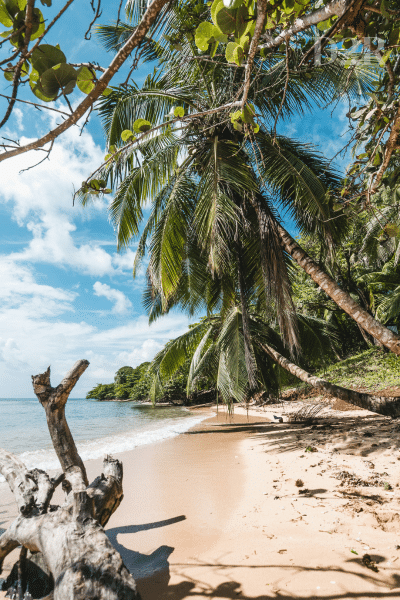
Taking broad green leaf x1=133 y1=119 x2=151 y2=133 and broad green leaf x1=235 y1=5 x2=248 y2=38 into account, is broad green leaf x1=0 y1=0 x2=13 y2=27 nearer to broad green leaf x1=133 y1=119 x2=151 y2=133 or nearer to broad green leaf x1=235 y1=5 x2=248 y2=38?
broad green leaf x1=133 y1=119 x2=151 y2=133

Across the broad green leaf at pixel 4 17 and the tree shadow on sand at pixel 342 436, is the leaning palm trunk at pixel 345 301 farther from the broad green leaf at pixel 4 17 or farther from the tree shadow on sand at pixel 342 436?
the broad green leaf at pixel 4 17

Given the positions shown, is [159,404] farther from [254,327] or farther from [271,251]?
[271,251]

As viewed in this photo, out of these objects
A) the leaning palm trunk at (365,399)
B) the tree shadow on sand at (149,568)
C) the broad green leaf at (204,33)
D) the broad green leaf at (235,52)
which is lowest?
the tree shadow on sand at (149,568)

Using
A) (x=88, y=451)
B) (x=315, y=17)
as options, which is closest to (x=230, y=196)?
(x=315, y=17)

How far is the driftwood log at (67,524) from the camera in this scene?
161 cm

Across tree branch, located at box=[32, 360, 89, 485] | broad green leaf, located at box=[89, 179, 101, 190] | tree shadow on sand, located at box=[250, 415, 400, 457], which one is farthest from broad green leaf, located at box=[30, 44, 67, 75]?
tree shadow on sand, located at box=[250, 415, 400, 457]

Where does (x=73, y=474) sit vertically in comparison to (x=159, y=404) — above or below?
above

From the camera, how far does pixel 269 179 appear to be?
5730mm

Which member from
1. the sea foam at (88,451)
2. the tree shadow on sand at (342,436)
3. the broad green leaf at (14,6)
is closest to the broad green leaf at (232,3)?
the broad green leaf at (14,6)

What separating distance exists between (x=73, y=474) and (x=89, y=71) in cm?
283

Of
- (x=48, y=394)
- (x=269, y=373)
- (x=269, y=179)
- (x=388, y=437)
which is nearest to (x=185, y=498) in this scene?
(x=48, y=394)

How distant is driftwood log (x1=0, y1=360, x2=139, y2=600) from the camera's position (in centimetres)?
161

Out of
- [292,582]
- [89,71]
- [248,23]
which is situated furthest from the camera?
[292,582]

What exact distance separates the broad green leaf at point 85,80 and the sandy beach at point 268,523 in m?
2.53
